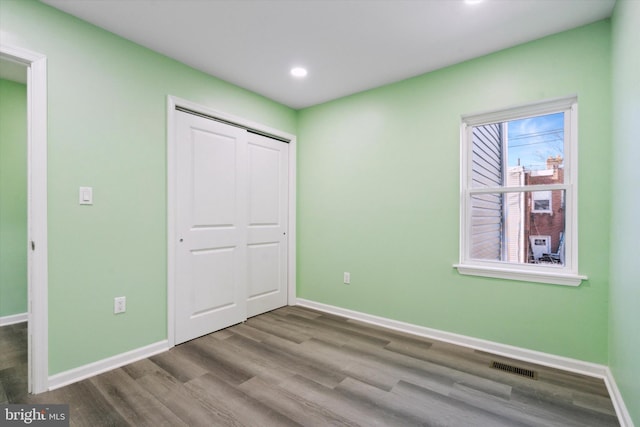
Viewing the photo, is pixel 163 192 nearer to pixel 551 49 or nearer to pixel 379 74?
pixel 379 74

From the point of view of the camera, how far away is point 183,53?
103 inches

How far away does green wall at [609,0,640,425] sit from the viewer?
1526mm

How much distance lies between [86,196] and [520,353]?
3570mm

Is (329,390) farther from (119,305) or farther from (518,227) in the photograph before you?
(518,227)

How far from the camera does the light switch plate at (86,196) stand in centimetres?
215

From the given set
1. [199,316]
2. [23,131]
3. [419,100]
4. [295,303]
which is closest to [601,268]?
[419,100]

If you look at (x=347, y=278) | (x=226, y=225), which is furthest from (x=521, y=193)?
(x=226, y=225)

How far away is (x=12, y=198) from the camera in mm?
3293

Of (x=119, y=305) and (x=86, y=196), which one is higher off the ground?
(x=86, y=196)

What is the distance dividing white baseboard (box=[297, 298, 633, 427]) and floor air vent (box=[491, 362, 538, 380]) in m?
0.18

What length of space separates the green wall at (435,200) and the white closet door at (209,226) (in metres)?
0.97

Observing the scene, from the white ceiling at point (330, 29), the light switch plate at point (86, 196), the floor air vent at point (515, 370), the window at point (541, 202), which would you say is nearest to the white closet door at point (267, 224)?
the white ceiling at point (330, 29)

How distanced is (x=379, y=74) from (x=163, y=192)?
2328 millimetres

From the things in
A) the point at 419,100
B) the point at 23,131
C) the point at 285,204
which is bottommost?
the point at 285,204
